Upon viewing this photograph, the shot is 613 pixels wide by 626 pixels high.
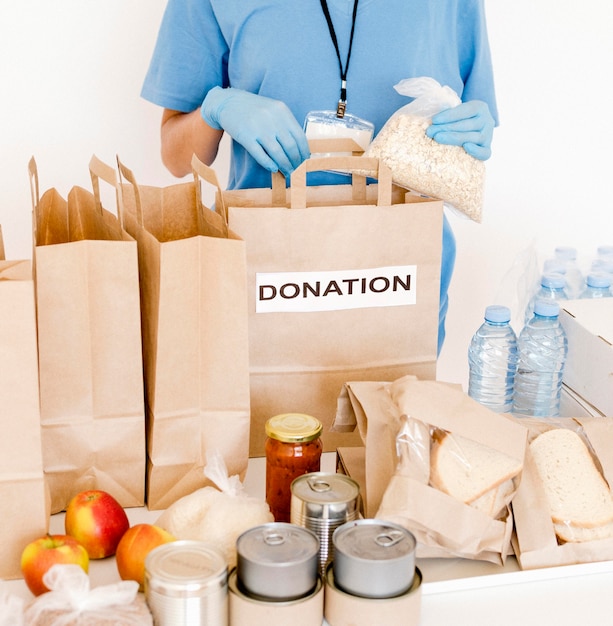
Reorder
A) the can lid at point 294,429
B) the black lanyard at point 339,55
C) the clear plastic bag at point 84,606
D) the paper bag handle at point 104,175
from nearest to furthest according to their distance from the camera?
the clear plastic bag at point 84,606
the can lid at point 294,429
the paper bag handle at point 104,175
the black lanyard at point 339,55

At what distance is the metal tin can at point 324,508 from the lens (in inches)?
33.1

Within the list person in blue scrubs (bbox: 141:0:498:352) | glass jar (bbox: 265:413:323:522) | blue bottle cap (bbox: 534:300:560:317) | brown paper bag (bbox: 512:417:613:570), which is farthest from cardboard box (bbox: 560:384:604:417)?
glass jar (bbox: 265:413:323:522)

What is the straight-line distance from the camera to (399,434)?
0.93m

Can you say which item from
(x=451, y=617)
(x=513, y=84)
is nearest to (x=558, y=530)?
(x=451, y=617)

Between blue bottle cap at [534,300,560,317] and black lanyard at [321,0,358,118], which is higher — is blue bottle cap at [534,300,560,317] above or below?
below

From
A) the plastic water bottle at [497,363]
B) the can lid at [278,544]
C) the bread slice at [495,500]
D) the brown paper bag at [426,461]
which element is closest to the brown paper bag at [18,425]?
the can lid at [278,544]

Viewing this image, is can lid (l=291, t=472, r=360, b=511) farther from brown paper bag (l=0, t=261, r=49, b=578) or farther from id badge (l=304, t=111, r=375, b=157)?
id badge (l=304, t=111, r=375, b=157)

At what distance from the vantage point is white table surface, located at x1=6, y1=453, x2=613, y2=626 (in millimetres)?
866

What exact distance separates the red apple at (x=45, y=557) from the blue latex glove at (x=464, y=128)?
0.79 m

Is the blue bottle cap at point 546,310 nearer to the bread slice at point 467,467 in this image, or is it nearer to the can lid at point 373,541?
the bread slice at point 467,467

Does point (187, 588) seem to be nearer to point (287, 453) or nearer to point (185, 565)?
point (185, 565)

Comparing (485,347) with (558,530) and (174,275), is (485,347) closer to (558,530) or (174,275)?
(558,530)

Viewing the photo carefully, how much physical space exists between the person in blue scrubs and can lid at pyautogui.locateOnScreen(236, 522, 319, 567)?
2.60 feet

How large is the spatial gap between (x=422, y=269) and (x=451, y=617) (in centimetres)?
49
